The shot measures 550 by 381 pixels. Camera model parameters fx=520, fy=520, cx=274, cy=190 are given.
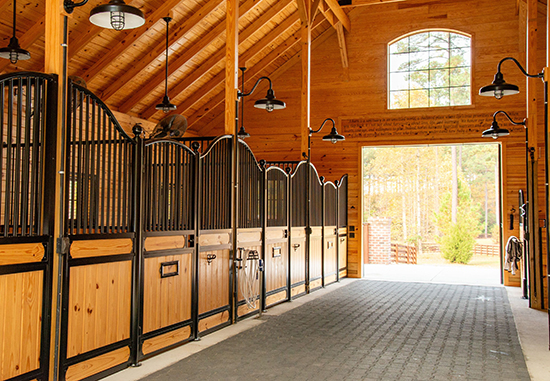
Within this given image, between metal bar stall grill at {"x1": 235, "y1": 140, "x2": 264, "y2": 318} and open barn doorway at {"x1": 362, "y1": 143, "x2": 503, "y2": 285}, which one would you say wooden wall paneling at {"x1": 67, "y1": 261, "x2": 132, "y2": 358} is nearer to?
metal bar stall grill at {"x1": 235, "y1": 140, "x2": 264, "y2": 318}

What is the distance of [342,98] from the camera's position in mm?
9328

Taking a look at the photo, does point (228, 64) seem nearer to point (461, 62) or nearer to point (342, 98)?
point (342, 98)

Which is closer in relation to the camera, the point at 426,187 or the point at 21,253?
the point at 21,253

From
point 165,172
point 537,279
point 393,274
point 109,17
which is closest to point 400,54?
point 393,274

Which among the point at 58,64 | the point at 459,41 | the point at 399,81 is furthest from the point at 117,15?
the point at 459,41

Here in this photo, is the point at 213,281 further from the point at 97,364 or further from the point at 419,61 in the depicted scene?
the point at 419,61

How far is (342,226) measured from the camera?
8.99 m

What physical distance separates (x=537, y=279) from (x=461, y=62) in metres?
4.24

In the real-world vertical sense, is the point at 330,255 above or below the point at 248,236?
below

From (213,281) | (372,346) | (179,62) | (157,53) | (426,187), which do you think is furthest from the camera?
(426,187)

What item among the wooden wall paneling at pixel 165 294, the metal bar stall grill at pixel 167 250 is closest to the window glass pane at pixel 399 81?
the metal bar stall grill at pixel 167 250

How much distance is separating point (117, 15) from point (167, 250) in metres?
1.79

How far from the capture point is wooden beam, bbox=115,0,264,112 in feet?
24.4

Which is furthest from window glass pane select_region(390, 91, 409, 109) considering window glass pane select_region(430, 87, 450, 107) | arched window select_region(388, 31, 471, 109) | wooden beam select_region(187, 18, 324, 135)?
wooden beam select_region(187, 18, 324, 135)
